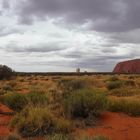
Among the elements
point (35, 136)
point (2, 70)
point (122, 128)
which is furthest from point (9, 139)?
point (2, 70)

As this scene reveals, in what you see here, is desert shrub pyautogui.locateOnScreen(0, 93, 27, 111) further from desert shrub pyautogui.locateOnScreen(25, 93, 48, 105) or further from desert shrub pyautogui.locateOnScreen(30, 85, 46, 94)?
desert shrub pyautogui.locateOnScreen(30, 85, 46, 94)

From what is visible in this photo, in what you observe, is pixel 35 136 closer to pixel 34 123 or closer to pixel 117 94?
pixel 34 123

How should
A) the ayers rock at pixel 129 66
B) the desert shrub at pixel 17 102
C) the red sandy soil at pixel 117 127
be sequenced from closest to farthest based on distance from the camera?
the red sandy soil at pixel 117 127
the desert shrub at pixel 17 102
the ayers rock at pixel 129 66

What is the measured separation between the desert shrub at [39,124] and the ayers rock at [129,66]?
458 feet

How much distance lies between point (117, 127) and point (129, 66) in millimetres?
154216

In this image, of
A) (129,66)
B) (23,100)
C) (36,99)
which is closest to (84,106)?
(36,99)

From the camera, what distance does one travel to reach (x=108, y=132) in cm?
1100

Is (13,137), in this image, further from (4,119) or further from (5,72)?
(5,72)

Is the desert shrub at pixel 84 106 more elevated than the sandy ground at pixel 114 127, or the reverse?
the desert shrub at pixel 84 106

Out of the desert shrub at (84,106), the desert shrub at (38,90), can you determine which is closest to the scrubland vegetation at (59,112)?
the desert shrub at (84,106)

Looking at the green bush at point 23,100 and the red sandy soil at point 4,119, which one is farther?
the green bush at point 23,100

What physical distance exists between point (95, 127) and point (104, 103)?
204cm

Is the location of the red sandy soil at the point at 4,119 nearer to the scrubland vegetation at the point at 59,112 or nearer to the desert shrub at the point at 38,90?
the scrubland vegetation at the point at 59,112

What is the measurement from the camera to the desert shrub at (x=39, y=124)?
10.9 m
